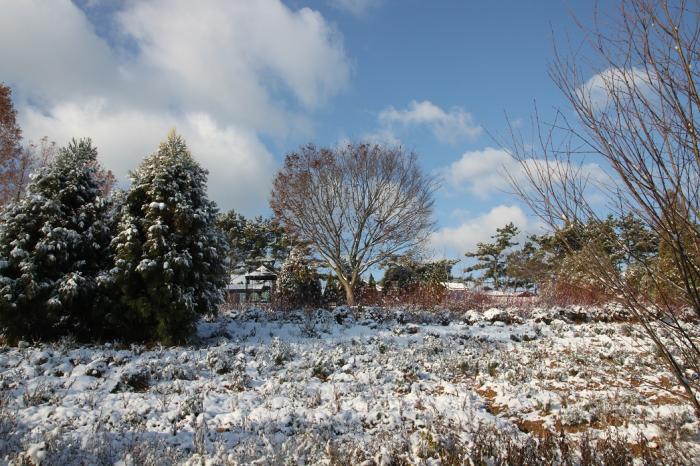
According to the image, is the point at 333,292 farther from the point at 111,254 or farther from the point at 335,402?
the point at 335,402

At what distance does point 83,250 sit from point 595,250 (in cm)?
944

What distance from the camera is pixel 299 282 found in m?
18.3

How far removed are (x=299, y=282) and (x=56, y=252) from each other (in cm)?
1100

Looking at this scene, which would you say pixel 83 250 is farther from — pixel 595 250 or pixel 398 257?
pixel 398 257

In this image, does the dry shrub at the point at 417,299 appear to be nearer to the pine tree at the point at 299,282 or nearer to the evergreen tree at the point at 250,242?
the pine tree at the point at 299,282

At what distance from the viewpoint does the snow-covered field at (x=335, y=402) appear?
145 inches

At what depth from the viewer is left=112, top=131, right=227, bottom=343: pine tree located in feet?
26.0

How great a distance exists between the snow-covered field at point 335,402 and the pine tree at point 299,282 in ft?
29.0

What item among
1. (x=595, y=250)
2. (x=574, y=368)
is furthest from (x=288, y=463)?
(x=574, y=368)

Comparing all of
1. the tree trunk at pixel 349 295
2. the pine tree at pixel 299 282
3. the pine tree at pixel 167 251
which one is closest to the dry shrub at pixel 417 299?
the tree trunk at pixel 349 295

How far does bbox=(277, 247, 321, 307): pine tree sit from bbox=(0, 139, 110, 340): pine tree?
8981mm

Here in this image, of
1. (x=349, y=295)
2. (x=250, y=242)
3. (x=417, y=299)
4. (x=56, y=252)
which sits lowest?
(x=417, y=299)

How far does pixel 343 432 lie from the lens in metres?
4.49

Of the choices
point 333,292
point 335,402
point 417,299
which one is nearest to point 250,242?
point 333,292
